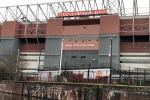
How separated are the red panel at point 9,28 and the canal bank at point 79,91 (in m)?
43.0

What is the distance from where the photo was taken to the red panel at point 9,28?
74312 mm

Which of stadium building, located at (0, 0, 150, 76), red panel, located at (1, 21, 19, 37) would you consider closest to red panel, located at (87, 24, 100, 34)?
stadium building, located at (0, 0, 150, 76)

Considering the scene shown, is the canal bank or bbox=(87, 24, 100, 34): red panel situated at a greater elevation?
bbox=(87, 24, 100, 34): red panel

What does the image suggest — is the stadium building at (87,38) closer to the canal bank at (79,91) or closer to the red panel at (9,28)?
the red panel at (9,28)

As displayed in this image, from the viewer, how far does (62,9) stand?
73375 millimetres

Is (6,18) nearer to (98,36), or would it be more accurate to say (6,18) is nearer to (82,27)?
(82,27)

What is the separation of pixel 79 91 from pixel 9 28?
189 ft

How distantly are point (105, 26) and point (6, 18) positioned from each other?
125 feet

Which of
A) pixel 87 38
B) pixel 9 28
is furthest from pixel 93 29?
pixel 9 28

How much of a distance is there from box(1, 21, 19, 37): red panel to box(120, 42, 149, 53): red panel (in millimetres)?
36788

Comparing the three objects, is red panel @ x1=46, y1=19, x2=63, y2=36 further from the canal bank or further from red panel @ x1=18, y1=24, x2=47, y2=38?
the canal bank

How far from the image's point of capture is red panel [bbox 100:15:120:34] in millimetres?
61844

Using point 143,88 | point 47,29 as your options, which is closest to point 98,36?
point 47,29

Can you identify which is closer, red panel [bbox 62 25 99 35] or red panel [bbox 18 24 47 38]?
red panel [bbox 62 25 99 35]
